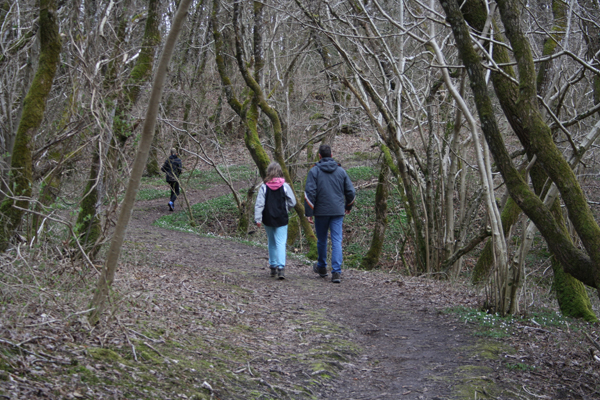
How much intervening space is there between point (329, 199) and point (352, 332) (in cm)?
296

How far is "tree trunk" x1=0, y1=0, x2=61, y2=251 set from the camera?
510cm

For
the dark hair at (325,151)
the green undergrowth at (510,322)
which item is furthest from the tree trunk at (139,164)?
the dark hair at (325,151)

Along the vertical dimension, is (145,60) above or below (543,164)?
above

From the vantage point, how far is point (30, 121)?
5254 mm

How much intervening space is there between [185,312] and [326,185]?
3860 millimetres

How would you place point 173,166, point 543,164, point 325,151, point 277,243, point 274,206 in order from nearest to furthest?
point 543,164 → point 274,206 → point 277,243 → point 325,151 → point 173,166

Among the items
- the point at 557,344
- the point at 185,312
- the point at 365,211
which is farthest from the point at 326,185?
the point at 365,211

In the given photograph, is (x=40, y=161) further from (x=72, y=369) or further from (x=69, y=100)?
(x=72, y=369)

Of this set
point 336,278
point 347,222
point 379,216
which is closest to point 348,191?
point 336,278

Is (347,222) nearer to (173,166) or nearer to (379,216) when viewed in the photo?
(379,216)

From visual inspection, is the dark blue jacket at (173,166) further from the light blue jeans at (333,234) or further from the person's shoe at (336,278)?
the person's shoe at (336,278)

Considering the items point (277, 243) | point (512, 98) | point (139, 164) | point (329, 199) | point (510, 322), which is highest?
point (512, 98)

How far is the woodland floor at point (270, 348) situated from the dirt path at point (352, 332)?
20 mm

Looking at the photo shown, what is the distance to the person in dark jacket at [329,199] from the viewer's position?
852 cm
